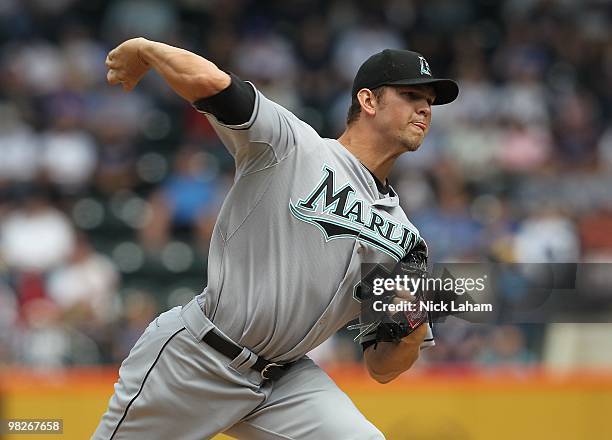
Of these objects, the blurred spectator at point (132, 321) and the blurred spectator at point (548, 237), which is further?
the blurred spectator at point (548, 237)

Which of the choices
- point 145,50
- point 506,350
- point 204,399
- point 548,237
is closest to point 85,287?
point 506,350

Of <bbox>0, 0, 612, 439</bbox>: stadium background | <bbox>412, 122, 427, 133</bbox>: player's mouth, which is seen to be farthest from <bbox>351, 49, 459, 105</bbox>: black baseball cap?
<bbox>0, 0, 612, 439</bbox>: stadium background

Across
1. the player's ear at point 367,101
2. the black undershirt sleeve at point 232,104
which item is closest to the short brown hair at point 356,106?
the player's ear at point 367,101

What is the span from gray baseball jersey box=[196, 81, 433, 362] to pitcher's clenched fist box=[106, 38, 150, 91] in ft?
1.18

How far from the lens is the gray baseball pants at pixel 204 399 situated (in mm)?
4117

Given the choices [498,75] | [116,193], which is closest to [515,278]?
[116,193]

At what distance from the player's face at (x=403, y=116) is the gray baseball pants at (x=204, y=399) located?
102 centimetres

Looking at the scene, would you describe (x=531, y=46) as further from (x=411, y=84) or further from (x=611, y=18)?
(x=411, y=84)

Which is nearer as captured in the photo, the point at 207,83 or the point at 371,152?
the point at 207,83

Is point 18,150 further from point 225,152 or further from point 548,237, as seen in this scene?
point 548,237

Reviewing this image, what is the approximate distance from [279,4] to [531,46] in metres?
3.20

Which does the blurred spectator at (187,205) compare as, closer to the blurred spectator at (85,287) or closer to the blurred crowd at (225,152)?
the blurred crowd at (225,152)

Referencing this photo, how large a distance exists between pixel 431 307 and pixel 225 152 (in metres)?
7.15

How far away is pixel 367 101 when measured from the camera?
14.4ft
